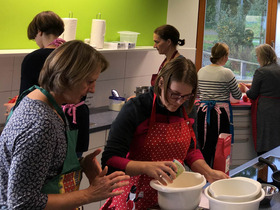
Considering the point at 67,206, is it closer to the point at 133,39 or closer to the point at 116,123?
the point at 116,123

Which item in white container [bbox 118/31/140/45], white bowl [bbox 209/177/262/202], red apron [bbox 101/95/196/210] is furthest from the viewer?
white container [bbox 118/31/140/45]

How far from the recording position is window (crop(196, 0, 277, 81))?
224 inches

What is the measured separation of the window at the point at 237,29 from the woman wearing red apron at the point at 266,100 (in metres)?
0.89

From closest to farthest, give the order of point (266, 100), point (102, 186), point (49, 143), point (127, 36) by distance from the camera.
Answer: point (49, 143) < point (102, 186) < point (127, 36) < point (266, 100)

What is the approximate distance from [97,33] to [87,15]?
242 millimetres

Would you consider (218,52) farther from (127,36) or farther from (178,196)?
(178,196)

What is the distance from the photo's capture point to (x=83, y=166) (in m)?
1.78

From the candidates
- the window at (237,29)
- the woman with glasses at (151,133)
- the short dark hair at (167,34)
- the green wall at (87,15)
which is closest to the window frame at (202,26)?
the window at (237,29)

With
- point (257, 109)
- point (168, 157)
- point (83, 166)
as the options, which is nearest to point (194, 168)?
point (168, 157)

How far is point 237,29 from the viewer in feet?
19.1

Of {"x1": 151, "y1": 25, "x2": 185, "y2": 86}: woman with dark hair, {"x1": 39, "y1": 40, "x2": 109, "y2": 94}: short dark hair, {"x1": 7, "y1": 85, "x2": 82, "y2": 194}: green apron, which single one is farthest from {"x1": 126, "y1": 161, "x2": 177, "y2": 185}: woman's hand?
{"x1": 151, "y1": 25, "x2": 185, "y2": 86}: woman with dark hair

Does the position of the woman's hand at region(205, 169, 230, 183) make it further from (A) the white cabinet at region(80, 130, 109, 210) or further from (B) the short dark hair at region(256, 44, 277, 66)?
(B) the short dark hair at region(256, 44, 277, 66)

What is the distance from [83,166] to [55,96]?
1.27ft

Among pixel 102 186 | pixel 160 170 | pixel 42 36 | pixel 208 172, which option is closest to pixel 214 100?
pixel 42 36
